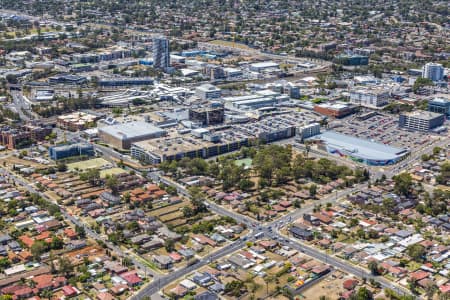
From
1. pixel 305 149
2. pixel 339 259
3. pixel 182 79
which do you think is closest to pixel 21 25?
pixel 182 79

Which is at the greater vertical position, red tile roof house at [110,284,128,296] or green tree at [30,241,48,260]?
green tree at [30,241,48,260]

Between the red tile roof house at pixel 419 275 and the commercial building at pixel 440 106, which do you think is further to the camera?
the commercial building at pixel 440 106

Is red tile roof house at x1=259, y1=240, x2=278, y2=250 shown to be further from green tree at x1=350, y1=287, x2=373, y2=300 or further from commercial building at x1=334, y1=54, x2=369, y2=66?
commercial building at x1=334, y1=54, x2=369, y2=66

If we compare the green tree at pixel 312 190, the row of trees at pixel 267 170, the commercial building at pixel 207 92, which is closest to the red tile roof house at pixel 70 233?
the row of trees at pixel 267 170

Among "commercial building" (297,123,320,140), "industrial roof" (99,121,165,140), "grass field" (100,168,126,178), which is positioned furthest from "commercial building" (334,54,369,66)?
"grass field" (100,168,126,178)

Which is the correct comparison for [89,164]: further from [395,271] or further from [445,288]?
[445,288]

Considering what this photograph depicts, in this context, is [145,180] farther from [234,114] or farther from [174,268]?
[234,114]

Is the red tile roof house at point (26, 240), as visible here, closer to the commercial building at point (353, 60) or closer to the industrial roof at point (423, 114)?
the industrial roof at point (423, 114)
